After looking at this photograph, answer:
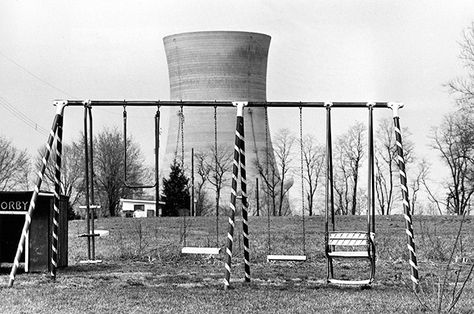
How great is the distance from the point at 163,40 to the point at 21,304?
3789 centimetres

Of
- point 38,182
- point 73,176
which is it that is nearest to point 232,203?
point 38,182

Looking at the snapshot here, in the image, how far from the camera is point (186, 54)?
148 feet

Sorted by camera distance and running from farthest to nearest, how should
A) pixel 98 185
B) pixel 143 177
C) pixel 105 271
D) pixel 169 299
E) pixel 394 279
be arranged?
1. pixel 143 177
2. pixel 98 185
3. pixel 105 271
4. pixel 394 279
5. pixel 169 299

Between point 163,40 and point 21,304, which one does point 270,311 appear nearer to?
point 21,304

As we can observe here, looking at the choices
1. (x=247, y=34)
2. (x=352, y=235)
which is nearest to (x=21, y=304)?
(x=352, y=235)

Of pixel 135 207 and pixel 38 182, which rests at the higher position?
pixel 135 207

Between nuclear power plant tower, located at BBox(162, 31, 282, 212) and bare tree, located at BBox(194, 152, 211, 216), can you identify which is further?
bare tree, located at BBox(194, 152, 211, 216)

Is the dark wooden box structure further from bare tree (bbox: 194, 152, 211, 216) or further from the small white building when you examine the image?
the small white building

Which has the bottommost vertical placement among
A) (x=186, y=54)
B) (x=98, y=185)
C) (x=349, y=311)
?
(x=349, y=311)

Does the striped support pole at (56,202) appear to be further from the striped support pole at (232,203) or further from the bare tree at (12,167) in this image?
the bare tree at (12,167)

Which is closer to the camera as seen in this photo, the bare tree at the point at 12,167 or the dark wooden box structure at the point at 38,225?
the dark wooden box structure at the point at 38,225

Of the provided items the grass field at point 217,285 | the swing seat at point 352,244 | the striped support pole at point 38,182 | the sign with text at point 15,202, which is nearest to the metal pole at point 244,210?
the grass field at point 217,285

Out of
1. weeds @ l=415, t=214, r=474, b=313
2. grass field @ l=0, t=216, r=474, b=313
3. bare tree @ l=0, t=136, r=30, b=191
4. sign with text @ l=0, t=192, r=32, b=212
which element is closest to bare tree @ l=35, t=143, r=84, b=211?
bare tree @ l=0, t=136, r=30, b=191

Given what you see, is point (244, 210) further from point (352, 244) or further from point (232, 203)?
point (352, 244)
